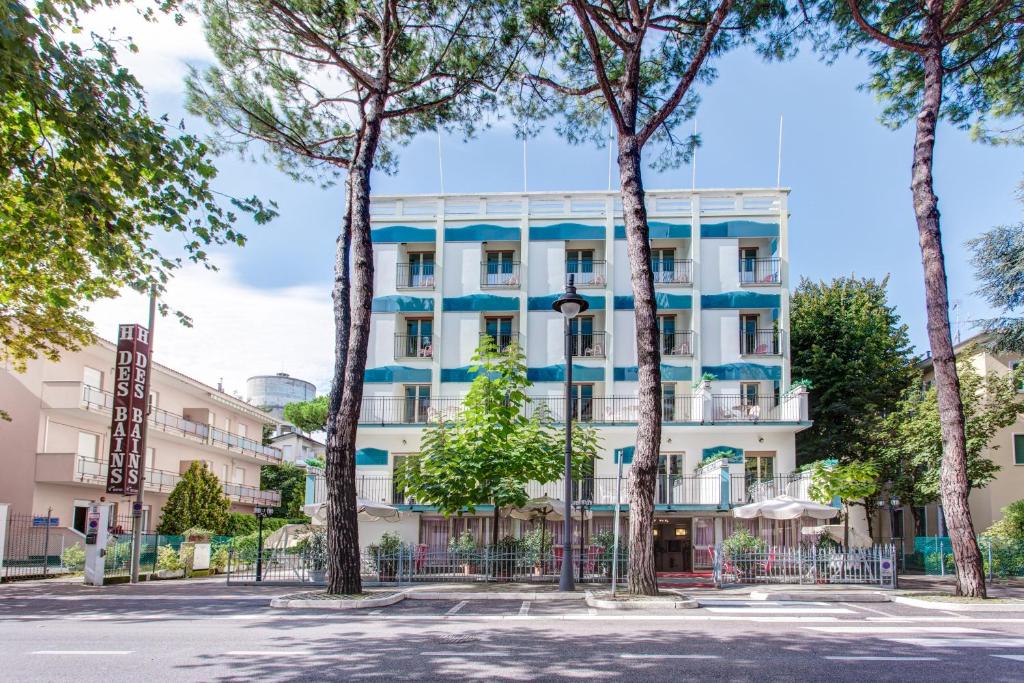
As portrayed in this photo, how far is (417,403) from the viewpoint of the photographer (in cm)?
2986

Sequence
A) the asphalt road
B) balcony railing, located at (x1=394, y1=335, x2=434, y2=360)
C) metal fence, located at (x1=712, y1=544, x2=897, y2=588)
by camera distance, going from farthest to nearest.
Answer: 1. balcony railing, located at (x1=394, y1=335, x2=434, y2=360)
2. metal fence, located at (x1=712, y1=544, x2=897, y2=588)
3. the asphalt road

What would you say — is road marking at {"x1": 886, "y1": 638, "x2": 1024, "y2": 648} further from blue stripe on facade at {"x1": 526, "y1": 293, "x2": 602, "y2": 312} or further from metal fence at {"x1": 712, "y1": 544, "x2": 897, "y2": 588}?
blue stripe on facade at {"x1": 526, "y1": 293, "x2": 602, "y2": 312}

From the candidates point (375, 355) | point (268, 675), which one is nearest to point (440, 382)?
point (375, 355)

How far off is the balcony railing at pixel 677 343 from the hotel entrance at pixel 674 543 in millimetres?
6351

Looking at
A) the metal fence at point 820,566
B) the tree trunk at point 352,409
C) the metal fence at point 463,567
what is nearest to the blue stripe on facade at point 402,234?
the metal fence at point 463,567

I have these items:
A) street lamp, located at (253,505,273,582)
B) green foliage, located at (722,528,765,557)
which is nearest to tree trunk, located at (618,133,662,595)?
green foliage, located at (722,528,765,557)

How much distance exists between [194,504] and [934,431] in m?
31.0

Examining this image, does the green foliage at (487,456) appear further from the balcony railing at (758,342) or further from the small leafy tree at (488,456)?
the balcony railing at (758,342)

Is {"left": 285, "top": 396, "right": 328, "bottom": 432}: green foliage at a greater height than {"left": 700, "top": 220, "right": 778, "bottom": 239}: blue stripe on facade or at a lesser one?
lesser

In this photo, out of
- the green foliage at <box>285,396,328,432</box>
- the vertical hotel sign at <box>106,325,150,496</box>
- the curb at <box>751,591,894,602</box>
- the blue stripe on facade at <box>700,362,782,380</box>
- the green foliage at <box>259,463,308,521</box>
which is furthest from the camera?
the green foliage at <box>285,396,328,432</box>

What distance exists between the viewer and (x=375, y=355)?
1205 inches

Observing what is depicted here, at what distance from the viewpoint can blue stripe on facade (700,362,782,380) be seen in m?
29.3

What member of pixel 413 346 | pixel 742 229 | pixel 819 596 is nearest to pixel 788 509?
pixel 819 596

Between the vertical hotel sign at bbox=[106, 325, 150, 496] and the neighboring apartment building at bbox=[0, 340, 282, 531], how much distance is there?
86.7 inches
